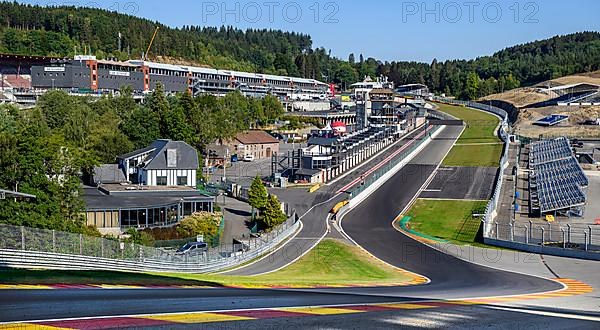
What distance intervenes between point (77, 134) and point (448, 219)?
120ft

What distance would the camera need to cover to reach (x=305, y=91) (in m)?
196

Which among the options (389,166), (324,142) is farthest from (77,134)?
(389,166)

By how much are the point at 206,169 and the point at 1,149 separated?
39.3 meters

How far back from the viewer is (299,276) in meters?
30.4

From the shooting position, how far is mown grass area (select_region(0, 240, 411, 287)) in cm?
1870

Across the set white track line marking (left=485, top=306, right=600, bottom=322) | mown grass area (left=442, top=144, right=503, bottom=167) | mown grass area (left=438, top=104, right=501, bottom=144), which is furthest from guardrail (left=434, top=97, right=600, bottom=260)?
mown grass area (left=438, top=104, right=501, bottom=144)

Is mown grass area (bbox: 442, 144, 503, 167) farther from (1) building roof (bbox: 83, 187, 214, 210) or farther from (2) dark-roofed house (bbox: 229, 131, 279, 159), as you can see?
(1) building roof (bbox: 83, 187, 214, 210)

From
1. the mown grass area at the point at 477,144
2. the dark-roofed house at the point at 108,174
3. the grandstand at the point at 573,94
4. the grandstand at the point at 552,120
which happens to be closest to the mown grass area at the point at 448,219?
the mown grass area at the point at 477,144

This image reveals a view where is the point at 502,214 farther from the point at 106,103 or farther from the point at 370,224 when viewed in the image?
the point at 106,103

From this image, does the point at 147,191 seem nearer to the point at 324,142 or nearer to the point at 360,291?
the point at 324,142

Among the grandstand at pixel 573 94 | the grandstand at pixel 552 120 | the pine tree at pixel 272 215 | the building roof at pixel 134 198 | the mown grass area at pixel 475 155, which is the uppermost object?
the grandstand at pixel 573 94

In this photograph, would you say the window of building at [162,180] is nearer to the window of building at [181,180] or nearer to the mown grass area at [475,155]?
the window of building at [181,180]

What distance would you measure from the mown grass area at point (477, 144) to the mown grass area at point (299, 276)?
1571 inches

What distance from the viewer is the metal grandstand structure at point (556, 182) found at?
152 feet
